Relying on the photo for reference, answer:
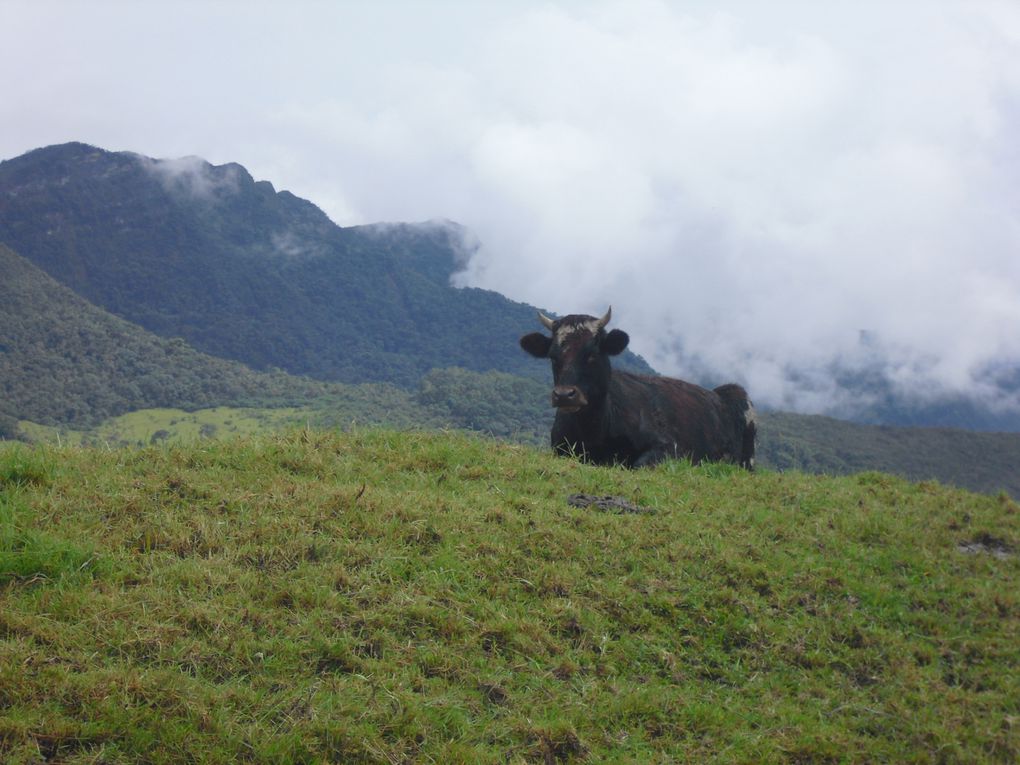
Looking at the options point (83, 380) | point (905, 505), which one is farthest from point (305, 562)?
point (83, 380)

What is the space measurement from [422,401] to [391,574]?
67666mm

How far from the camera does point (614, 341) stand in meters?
11.8

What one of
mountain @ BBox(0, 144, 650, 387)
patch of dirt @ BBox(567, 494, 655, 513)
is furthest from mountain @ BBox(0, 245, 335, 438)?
patch of dirt @ BBox(567, 494, 655, 513)

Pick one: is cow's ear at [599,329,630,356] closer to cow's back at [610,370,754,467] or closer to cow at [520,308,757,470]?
cow at [520,308,757,470]

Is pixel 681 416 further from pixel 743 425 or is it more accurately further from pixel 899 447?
pixel 899 447

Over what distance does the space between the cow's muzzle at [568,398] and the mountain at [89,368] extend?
67.1m

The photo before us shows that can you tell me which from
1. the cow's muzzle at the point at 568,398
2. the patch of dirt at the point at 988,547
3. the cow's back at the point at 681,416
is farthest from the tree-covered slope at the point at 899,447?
the patch of dirt at the point at 988,547

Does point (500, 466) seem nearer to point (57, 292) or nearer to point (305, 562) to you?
point (305, 562)

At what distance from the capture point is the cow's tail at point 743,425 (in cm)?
1520

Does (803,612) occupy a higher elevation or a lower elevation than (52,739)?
→ higher

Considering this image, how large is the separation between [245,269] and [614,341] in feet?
528

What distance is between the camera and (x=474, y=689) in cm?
478

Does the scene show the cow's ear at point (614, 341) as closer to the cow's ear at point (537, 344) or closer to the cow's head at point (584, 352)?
the cow's head at point (584, 352)

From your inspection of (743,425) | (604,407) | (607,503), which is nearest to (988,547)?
(607,503)
